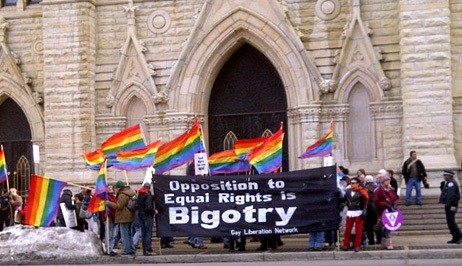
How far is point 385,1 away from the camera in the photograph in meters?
26.4

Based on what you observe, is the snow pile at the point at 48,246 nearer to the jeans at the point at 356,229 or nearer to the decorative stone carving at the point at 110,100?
the jeans at the point at 356,229

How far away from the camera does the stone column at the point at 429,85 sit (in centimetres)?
2475

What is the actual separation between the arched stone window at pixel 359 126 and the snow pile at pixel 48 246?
9.56 meters

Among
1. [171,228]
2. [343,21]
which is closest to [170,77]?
[343,21]

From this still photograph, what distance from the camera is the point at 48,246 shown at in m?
19.8

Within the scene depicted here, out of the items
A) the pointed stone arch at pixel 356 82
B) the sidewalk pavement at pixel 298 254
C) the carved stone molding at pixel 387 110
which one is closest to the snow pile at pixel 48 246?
the sidewalk pavement at pixel 298 254

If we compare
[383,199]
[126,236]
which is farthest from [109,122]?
[383,199]

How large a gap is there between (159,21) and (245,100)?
11.7 feet

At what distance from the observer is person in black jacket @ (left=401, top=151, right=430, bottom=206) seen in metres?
23.6

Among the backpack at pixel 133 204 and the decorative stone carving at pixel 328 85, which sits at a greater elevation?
the decorative stone carving at pixel 328 85

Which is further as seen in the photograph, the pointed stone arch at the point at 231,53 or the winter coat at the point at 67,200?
the pointed stone arch at the point at 231,53

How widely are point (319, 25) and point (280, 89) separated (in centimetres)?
238

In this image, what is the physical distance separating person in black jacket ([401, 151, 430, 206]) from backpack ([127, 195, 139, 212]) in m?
7.52

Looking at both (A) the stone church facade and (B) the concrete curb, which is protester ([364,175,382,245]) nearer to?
(B) the concrete curb
